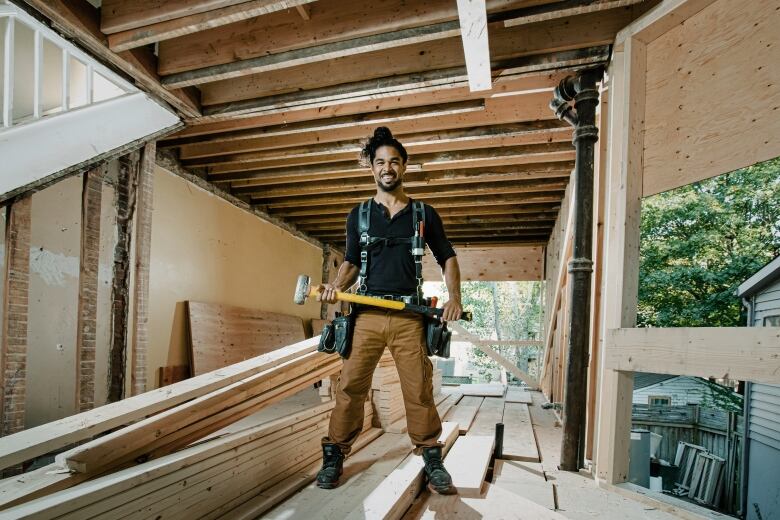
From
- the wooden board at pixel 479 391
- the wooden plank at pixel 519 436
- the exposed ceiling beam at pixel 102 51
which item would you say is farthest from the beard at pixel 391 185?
the wooden board at pixel 479 391

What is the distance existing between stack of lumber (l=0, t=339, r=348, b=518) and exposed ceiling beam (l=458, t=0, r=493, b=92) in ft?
7.18

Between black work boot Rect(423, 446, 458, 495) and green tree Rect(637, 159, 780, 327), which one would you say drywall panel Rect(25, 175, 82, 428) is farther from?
green tree Rect(637, 159, 780, 327)

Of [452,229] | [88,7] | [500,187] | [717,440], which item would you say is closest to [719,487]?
[717,440]

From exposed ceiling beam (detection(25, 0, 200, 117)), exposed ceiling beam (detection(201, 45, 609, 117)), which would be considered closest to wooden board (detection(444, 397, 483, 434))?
exposed ceiling beam (detection(201, 45, 609, 117))

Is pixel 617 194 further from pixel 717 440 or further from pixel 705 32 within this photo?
pixel 717 440

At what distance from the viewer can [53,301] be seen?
163 inches

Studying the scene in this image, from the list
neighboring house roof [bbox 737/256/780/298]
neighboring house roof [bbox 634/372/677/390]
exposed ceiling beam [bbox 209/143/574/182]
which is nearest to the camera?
exposed ceiling beam [bbox 209/143/574/182]

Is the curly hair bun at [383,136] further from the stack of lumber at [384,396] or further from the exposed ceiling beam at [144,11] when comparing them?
the stack of lumber at [384,396]

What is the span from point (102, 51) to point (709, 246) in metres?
17.8

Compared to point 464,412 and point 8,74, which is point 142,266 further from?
point 464,412

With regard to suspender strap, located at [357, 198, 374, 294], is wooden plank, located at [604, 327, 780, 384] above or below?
below

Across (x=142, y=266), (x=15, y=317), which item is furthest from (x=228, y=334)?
(x=15, y=317)

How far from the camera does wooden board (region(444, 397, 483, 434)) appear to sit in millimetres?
4195

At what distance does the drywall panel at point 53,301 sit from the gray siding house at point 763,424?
10649 millimetres
